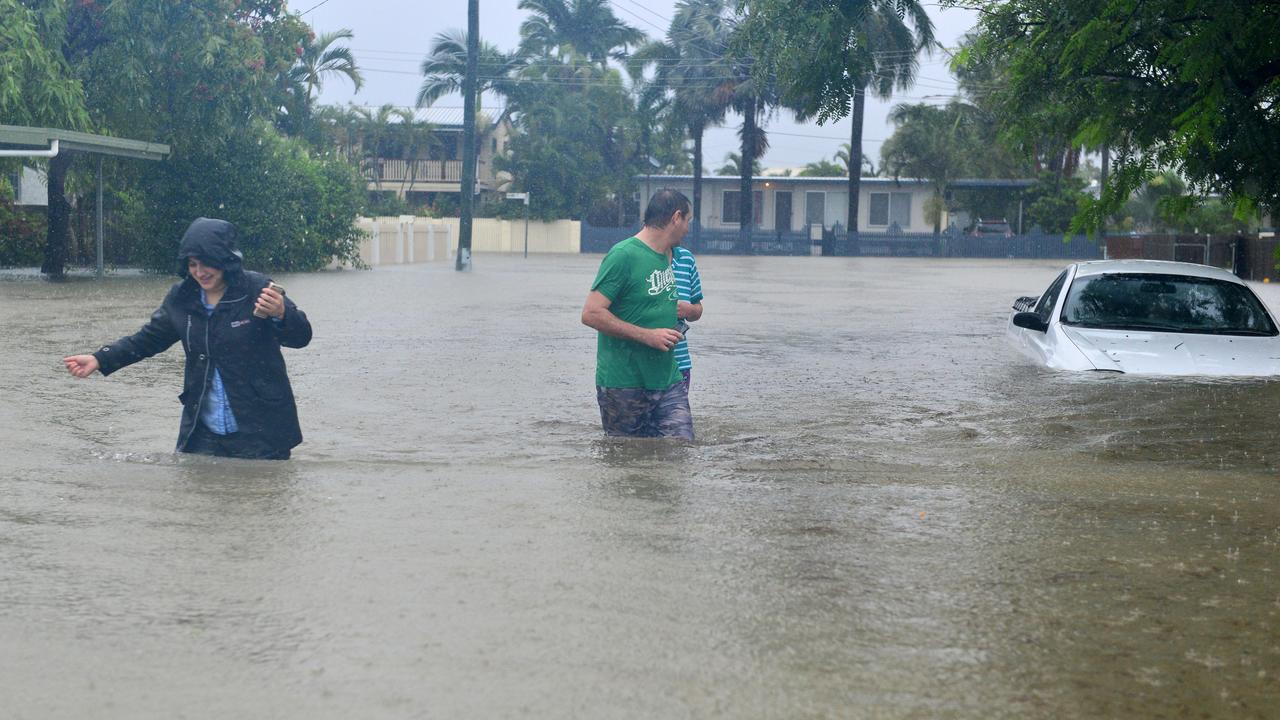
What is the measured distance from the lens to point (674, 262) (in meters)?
8.66

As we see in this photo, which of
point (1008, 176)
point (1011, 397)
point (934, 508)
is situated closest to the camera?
point (934, 508)

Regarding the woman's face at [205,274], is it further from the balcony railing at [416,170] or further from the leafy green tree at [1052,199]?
the balcony railing at [416,170]

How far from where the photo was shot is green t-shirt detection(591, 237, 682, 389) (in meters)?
8.09

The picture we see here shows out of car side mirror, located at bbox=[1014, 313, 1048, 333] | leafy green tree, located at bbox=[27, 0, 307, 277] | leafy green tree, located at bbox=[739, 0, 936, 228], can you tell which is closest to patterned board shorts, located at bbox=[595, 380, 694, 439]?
car side mirror, located at bbox=[1014, 313, 1048, 333]

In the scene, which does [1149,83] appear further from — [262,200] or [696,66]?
[696,66]

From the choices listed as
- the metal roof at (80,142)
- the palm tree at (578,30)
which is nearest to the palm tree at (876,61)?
the metal roof at (80,142)

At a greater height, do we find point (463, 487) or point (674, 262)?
point (674, 262)

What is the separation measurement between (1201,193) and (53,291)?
18.7 meters

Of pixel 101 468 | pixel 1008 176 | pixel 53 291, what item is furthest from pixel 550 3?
pixel 101 468

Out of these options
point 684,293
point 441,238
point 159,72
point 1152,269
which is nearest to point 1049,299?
point 1152,269

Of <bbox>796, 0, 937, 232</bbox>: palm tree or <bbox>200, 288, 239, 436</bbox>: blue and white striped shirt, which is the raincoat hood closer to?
<bbox>200, 288, 239, 436</bbox>: blue and white striped shirt

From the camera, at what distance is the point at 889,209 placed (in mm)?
71688

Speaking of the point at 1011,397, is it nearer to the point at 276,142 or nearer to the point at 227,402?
the point at 227,402

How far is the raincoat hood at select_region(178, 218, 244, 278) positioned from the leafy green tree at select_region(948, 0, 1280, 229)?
6760 mm
